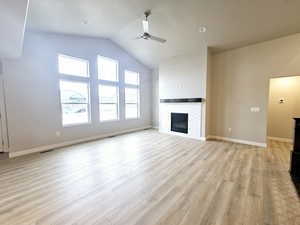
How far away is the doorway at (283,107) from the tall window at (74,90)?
6440 millimetres

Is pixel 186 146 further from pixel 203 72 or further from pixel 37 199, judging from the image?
pixel 37 199

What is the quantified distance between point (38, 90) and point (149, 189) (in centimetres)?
406

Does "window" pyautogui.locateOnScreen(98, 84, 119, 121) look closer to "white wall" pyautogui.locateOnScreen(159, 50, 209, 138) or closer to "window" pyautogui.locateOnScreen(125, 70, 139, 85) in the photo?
"window" pyautogui.locateOnScreen(125, 70, 139, 85)

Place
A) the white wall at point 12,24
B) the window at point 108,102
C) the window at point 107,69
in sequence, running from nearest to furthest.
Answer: the white wall at point 12,24 → the window at point 107,69 → the window at point 108,102

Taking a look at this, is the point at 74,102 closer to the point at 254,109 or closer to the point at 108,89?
the point at 108,89

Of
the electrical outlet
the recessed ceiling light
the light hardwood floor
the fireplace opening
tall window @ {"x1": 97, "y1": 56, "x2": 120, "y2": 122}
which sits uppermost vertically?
the recessed ceiling light

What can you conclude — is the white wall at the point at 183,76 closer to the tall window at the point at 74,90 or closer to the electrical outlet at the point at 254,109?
the electrical outlet at the point at 254,109

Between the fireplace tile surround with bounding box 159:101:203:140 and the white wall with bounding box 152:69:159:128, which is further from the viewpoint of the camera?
the white wall with bounding box 152:69:159:128

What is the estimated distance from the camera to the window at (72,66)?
4602 mm

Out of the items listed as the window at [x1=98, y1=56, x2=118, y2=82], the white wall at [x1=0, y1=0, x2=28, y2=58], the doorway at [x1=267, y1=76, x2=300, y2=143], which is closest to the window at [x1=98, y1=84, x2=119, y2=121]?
the window at [x1=98, y1=56, x2=118, y2=82]

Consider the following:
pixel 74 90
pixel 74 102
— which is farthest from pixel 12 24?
pixel 74 102

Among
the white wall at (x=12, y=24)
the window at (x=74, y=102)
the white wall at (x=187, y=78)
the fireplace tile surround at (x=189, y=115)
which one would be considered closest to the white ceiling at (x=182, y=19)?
the white wall at (x=187, y=78)

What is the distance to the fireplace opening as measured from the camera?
5766mm

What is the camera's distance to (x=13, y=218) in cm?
172
